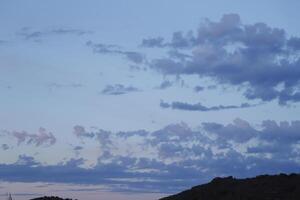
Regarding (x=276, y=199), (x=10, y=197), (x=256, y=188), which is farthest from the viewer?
(x=10, y=197)

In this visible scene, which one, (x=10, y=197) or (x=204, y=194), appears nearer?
(x=204, y=194)

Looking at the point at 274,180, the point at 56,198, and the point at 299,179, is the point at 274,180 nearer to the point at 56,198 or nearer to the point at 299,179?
the point at 299,179

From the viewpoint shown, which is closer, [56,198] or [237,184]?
[237,184]

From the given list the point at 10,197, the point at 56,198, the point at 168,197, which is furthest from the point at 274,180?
the point at 10,197

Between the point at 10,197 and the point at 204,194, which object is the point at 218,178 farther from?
the point at 10,197

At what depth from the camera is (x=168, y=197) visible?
64875mm

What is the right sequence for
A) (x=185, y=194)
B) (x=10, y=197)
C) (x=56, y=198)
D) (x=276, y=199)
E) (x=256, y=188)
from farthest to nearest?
1. (x=10, y=197)
2. (x=56, y=198)
3. (x=185, y=194)
4. (x=256, y=188)
5. (x=276, y=199)

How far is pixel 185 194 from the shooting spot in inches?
2408

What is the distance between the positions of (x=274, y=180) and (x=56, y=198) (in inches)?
919

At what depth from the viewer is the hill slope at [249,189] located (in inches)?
2148

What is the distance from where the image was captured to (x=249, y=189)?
5691 centimetres

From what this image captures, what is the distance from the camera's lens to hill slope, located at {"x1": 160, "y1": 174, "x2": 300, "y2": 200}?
54.6m

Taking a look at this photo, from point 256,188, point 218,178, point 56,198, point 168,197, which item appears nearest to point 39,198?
point 56,198

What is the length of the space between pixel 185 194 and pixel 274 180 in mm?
7959
